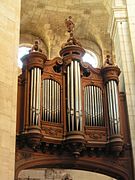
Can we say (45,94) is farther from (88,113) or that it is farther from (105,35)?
(105,35)

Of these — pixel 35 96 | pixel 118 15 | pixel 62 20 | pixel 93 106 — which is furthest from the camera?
pixel 62 20

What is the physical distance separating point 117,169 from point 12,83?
3.98 metres

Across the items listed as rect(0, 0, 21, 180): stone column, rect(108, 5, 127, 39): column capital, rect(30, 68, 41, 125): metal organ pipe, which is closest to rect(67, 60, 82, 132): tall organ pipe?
rect(30, 68, 41, 125): metal organ pipe

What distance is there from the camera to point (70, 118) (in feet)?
40.5

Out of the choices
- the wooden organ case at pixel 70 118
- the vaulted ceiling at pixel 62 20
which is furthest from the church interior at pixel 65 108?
the vaulted ceiling at pixel 62 20

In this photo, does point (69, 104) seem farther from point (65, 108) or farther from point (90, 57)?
point (90, 57)

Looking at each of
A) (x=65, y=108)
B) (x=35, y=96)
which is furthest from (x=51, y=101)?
(x=35, y=96)

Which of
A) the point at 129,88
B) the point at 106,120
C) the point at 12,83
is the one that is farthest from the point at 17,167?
the point at 129,88

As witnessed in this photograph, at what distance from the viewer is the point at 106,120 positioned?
42.2ft

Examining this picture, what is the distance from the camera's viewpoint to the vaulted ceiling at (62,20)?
17922 mm

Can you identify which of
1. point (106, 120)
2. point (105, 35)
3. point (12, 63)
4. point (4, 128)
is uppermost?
point (105, 35)

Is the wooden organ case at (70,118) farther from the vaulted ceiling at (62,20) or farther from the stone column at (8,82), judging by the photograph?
the vaulted ceiling at (62,20)

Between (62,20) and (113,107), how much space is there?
6603 mm

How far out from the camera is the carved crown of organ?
12.0 meters
